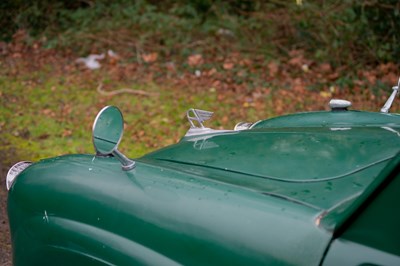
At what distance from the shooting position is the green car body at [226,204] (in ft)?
5.03

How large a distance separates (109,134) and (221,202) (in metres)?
0.68

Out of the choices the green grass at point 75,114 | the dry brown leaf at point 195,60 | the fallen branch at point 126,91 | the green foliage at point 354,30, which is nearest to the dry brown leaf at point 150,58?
the dry brown leaf at point 195,60

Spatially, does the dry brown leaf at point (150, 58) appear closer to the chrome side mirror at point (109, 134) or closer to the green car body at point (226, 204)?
the green car body at point (226, 204)

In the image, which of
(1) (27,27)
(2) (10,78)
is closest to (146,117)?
(2) (10,78)

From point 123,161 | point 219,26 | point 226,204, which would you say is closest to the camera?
point 226,204

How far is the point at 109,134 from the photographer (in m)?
2.29

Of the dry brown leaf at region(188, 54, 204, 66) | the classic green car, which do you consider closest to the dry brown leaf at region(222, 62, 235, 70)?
the dry brown leaf at region(188, 54, 204, 66)

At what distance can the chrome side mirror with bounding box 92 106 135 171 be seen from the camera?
6.96ft

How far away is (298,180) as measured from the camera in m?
1.87

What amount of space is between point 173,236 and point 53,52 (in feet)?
25.1

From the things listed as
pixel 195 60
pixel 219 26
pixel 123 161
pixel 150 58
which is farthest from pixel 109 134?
pixel 219 26

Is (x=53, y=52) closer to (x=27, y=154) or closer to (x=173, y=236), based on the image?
(x=27, y=154)

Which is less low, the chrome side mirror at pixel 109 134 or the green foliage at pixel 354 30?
the chrome side mirror at pixel 109 134

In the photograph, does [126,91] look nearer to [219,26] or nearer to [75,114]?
[75,114]
